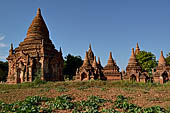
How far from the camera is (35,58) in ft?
88.8

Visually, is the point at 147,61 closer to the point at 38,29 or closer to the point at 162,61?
the point at 162,61

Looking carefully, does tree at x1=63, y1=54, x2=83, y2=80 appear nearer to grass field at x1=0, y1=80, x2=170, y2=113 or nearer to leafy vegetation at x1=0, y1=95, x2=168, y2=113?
grass field at x1=0, y1=80, x2=170, y2=113

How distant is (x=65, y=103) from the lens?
32.9 feet

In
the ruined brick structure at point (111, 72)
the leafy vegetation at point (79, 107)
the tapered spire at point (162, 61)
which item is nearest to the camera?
the leafy vegetation at point (79, 107)

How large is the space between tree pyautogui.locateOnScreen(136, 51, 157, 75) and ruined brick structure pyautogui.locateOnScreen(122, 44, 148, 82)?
12554 mm

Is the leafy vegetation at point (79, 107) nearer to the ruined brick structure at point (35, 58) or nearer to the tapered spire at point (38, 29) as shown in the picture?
the ruined brick structure at point (35, 58)

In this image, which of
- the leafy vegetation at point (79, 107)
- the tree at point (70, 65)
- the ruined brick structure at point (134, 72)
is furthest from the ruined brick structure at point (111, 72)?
the leafy vegetation at point (79, 107)

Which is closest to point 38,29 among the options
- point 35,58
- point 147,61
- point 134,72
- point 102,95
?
point 35,58

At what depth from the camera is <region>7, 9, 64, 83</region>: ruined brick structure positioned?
26547mm

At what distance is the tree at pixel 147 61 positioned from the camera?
49.2 m

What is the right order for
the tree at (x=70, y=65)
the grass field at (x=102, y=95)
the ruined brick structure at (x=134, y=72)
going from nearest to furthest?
the grass field at (x=102, y=95), the ruined brick structure at (x=134, y=72), the tree at (x=70, y=65)

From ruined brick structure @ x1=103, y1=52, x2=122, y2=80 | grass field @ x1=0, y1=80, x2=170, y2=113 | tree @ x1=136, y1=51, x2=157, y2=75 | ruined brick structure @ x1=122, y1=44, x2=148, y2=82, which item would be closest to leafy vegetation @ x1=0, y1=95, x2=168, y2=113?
grass field @ x1=0, y1=80, x2=170, y2=113

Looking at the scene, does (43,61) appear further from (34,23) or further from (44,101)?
(44,101)

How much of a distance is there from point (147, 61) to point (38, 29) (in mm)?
31096
